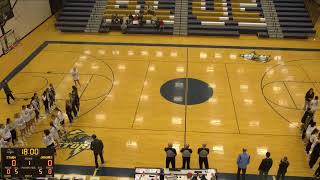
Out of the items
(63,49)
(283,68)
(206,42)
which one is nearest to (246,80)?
(283,68)

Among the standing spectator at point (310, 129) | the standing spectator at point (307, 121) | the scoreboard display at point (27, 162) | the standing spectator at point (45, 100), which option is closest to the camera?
the scoreboard display at point (27, 162)

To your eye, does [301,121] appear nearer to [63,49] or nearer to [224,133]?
[224,133]

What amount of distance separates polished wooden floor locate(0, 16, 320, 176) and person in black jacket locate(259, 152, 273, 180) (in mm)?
1082

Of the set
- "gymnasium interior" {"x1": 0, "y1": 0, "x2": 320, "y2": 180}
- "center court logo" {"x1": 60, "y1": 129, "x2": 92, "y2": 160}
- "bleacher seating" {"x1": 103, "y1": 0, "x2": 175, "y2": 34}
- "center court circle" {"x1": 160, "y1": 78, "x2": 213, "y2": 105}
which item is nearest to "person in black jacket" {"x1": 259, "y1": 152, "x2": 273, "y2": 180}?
"gymnasium interior" {"x1": 0, "y1": 0, "x2": 320, "y2": 180}

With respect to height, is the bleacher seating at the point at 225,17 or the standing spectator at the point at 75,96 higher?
the bleacher seating at the point at 225,17

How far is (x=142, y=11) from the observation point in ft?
98.2

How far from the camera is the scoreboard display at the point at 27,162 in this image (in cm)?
1144

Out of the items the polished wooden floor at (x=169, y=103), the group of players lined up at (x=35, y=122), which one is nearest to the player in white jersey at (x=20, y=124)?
the group of players lined up at (x=35, y=122)

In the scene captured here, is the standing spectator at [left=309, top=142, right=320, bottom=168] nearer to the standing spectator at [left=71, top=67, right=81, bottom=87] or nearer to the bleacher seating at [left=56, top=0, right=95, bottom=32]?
the standing spectator at [left=71, top=67, right=81, bottom=87]

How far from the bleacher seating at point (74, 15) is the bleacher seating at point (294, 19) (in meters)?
16.7

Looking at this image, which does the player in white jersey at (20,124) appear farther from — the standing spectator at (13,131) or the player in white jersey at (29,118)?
the player in white jersey at (29,118)

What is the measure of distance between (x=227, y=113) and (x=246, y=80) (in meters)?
3.97

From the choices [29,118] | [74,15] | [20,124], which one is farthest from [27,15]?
[20,124]

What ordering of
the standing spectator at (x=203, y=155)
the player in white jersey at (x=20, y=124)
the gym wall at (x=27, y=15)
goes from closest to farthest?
1. the standing spectator at (x=203, y=155)
2. the player in white jersey at (x=20, y=124)
3. the gym wall at (x=27, y=15)
